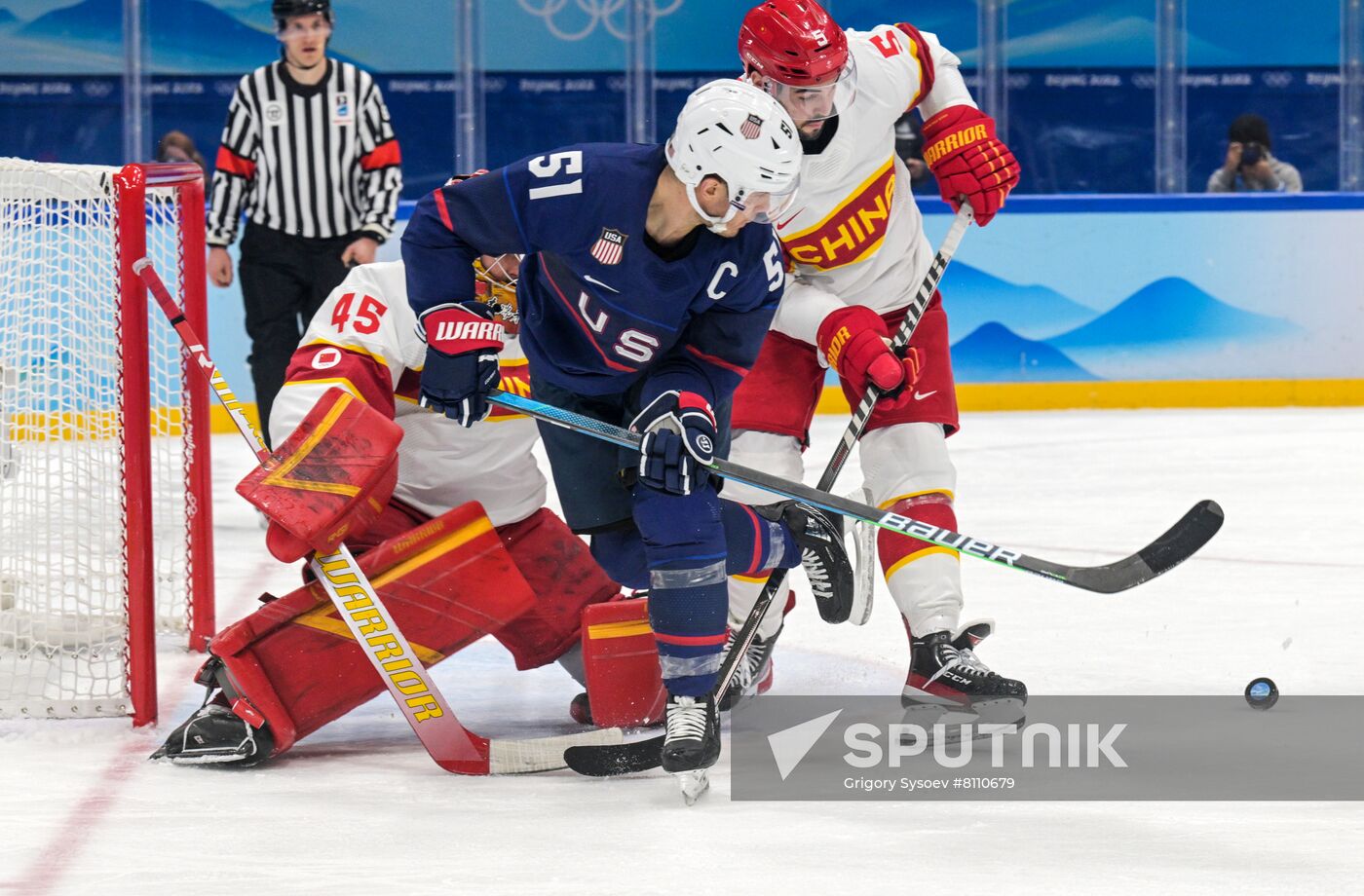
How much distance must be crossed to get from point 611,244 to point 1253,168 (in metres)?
5.46

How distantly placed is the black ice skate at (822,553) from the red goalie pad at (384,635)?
360 mm

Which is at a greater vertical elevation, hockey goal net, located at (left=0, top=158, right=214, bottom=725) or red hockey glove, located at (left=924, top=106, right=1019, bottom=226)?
red hockey glove, located at (left=924, top=106, right=1019, bottom=226)

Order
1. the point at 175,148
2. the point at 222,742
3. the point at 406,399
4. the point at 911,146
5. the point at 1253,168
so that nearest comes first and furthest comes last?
1. the point at 222,742
2. the point at 406,399
3. the point at 911,146
4. the point at 175,148
5. the point at 1253,168

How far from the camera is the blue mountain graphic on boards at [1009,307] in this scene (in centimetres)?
633

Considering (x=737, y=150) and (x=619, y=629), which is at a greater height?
(x=737, y=150)

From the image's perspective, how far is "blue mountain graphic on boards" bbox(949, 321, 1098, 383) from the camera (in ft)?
21.0

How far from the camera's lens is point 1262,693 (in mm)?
2559

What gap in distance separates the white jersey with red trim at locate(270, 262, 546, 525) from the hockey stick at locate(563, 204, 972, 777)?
0.37m

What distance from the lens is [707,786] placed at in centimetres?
219

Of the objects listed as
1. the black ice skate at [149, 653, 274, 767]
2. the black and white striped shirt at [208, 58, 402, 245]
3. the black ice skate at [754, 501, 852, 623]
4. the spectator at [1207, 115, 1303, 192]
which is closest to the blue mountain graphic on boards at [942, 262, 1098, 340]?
the spectator at [1207, 115, 1303, 192]

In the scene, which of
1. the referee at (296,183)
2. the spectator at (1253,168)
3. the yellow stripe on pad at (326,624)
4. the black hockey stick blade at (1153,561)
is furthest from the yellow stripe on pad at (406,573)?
the spectator at (1253,168)

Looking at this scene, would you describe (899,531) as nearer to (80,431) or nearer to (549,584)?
(549,584)

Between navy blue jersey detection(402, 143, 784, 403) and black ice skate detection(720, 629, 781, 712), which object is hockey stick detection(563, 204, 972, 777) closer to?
black ice skate detection(720, 629, 781, 712)

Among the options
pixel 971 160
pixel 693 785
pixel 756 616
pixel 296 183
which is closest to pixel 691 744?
pixel 693 785
